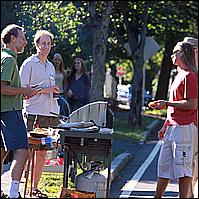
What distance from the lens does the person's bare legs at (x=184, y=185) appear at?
25.9ft

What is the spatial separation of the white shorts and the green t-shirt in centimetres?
168

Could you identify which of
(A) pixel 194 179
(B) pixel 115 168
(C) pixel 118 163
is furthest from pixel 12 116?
(C) pixel 118 163

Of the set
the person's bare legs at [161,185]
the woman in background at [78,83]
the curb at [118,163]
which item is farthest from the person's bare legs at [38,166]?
the woman in background at [78,83]

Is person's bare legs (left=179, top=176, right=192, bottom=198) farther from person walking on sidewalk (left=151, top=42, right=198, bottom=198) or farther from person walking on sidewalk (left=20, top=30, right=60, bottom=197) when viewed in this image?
person walking on sidewalk (left=20, top=30, right=60, bottom=197)

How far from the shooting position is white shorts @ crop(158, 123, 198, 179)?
307 inches

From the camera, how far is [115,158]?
13.6 m

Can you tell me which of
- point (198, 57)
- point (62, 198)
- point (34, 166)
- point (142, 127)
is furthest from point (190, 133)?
point (142, 127)

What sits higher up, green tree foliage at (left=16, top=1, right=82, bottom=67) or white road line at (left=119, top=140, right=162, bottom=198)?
green tree foliage at (left=16, top=1, right=82, bottom=67)

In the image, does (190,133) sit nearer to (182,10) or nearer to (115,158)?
(115,158)

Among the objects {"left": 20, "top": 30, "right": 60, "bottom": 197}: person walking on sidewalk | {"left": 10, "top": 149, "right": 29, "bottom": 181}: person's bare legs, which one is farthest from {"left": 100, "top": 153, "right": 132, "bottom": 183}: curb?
{"left": 10, "top": 149, "right": 29, "bottom": 181}: person's bare legs

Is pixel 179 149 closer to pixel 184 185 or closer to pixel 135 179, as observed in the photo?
pixel 184 185

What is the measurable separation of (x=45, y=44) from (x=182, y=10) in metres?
21.8

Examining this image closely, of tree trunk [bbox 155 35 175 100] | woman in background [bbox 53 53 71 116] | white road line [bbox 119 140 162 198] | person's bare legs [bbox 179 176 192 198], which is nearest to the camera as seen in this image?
person's bare legs [bbox 179 176 192 198]

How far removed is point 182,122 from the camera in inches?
307
